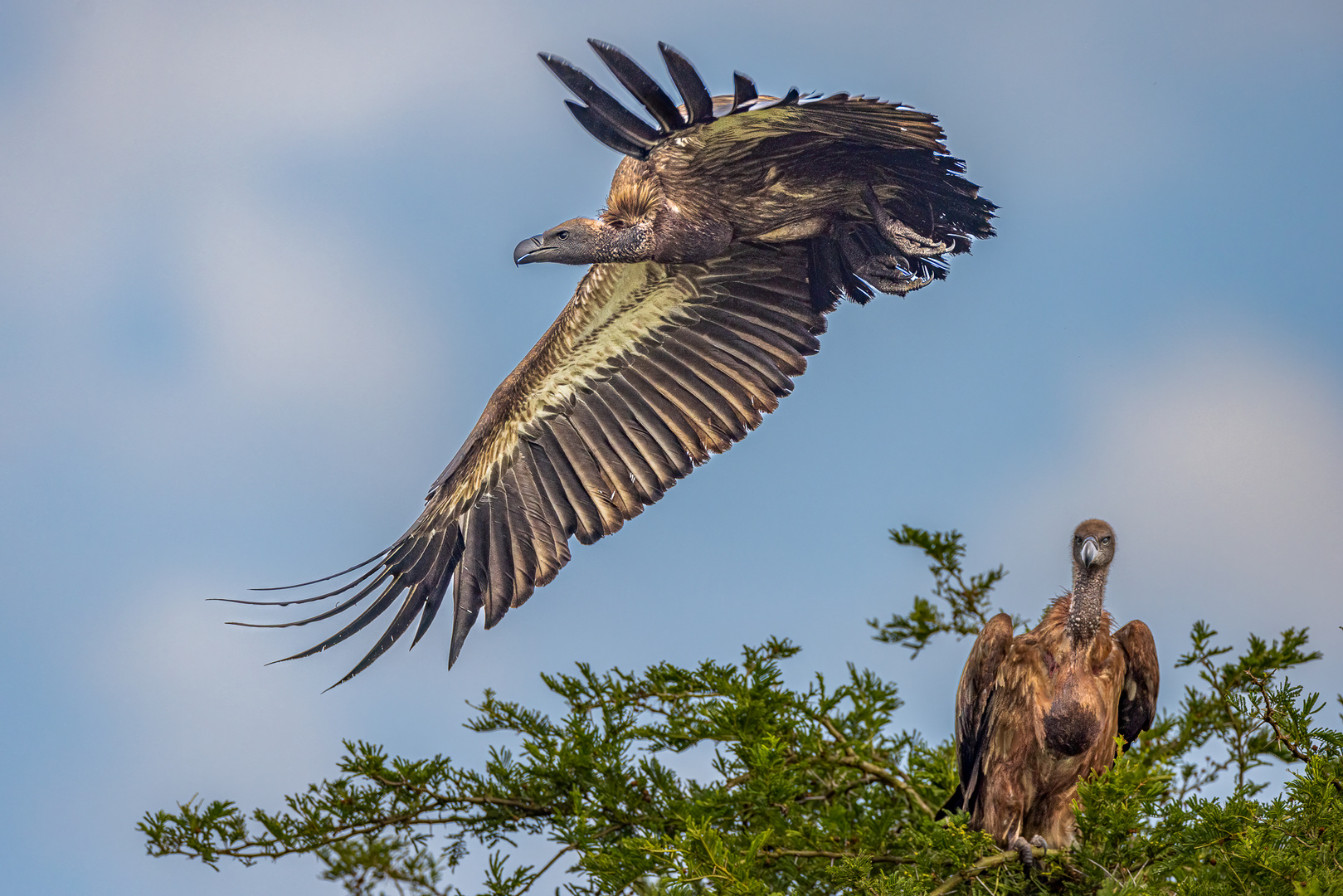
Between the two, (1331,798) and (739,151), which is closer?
(1331,798)

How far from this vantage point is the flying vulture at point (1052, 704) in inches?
202

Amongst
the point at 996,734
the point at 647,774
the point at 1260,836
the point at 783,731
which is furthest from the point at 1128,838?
the point at 647,774

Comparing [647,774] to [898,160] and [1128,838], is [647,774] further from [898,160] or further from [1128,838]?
[898,160]

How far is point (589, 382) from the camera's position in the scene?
615 centimetres

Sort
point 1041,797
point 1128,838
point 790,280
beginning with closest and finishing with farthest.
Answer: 1. point 1128,838
2. point 1041,797
3. point 790,280

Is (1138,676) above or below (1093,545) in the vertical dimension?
below

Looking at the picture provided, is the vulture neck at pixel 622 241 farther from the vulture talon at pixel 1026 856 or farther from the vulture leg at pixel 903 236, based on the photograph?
the vulture talon at pixel 1026 856

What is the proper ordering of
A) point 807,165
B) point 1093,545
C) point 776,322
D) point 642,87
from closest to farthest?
point 642,87 < point 807,165 < point 1093,545 < point 776,322

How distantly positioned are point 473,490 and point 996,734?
2.50 meters

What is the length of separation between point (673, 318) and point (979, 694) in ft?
6.90

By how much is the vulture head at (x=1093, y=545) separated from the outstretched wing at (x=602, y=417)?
1.37 meters

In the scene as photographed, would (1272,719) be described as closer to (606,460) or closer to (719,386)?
(719,386)

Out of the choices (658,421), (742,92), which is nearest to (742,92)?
(742,92)

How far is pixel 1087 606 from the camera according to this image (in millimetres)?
5160
